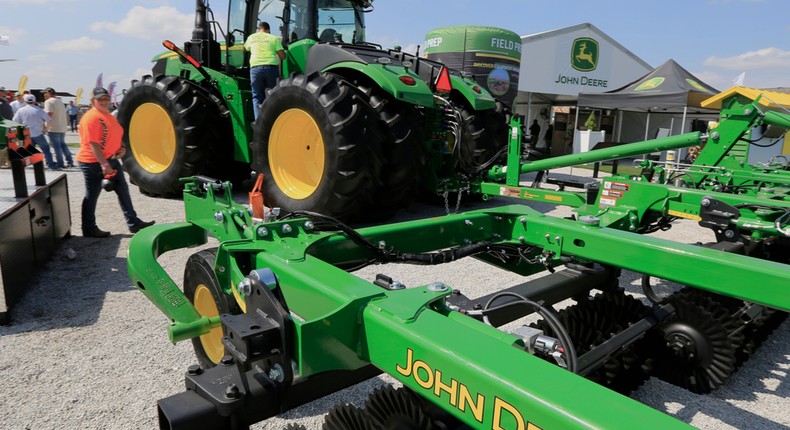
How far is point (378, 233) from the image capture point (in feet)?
6.26

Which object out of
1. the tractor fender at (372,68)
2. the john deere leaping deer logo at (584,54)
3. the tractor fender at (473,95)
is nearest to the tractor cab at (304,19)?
the tractor fender at (372,68)

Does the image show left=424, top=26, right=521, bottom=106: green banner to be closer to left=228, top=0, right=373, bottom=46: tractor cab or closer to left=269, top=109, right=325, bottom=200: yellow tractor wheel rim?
left=228, top=0, right=373, bottom=46: tractor cab

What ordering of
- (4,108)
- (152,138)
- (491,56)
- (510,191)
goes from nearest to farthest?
(510,191), (152,138), (4,108), (491,56)

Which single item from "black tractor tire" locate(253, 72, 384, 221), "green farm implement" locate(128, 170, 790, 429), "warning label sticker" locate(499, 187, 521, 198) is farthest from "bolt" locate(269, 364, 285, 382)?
"warning label sticker" locate(499, 187, 521, 198)

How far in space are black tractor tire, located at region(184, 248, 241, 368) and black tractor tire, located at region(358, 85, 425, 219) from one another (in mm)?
2750

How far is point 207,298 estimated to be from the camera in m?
2.02

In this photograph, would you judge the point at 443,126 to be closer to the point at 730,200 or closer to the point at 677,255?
the point at 730,200

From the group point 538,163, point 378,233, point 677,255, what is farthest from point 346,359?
point 538,163

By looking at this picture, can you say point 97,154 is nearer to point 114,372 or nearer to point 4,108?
point 114,372

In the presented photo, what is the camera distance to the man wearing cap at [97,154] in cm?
437

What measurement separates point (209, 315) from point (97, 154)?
9.91ft

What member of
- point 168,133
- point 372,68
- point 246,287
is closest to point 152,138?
point 168,133

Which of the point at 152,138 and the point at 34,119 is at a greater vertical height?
the point at 34,119

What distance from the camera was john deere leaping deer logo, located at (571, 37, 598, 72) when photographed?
16.8 metres
